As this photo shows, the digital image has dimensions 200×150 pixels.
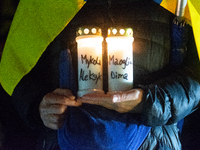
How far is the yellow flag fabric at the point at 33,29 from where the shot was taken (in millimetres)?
562

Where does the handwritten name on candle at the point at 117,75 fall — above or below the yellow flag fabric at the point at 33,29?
below

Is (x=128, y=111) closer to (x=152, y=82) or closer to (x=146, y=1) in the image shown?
(x=152, y=82)

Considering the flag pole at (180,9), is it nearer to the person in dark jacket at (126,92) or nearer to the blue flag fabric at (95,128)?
the person in dark jacket at (126,92)

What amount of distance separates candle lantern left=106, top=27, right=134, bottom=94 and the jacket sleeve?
8cm

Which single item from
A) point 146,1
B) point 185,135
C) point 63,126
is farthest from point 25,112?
point 185,135

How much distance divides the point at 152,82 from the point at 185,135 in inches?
16.7

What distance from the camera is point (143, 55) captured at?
0.64m

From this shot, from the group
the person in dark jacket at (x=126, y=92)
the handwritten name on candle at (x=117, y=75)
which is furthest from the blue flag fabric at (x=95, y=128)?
the handwritten name on candle at (x=117, y=75)

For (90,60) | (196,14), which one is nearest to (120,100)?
(90,60)

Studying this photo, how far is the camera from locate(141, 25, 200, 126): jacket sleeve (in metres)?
0.55

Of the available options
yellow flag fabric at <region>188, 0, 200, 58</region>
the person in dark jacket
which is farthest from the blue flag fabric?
yellow flag fabric at <region>188, 0, 200, 58</region>

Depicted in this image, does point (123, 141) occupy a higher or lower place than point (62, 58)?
lower

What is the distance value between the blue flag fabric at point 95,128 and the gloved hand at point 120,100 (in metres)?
0.02

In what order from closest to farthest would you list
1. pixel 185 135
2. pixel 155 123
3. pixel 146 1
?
pixel 155 123, pixel 146 1, pixel 185 135
